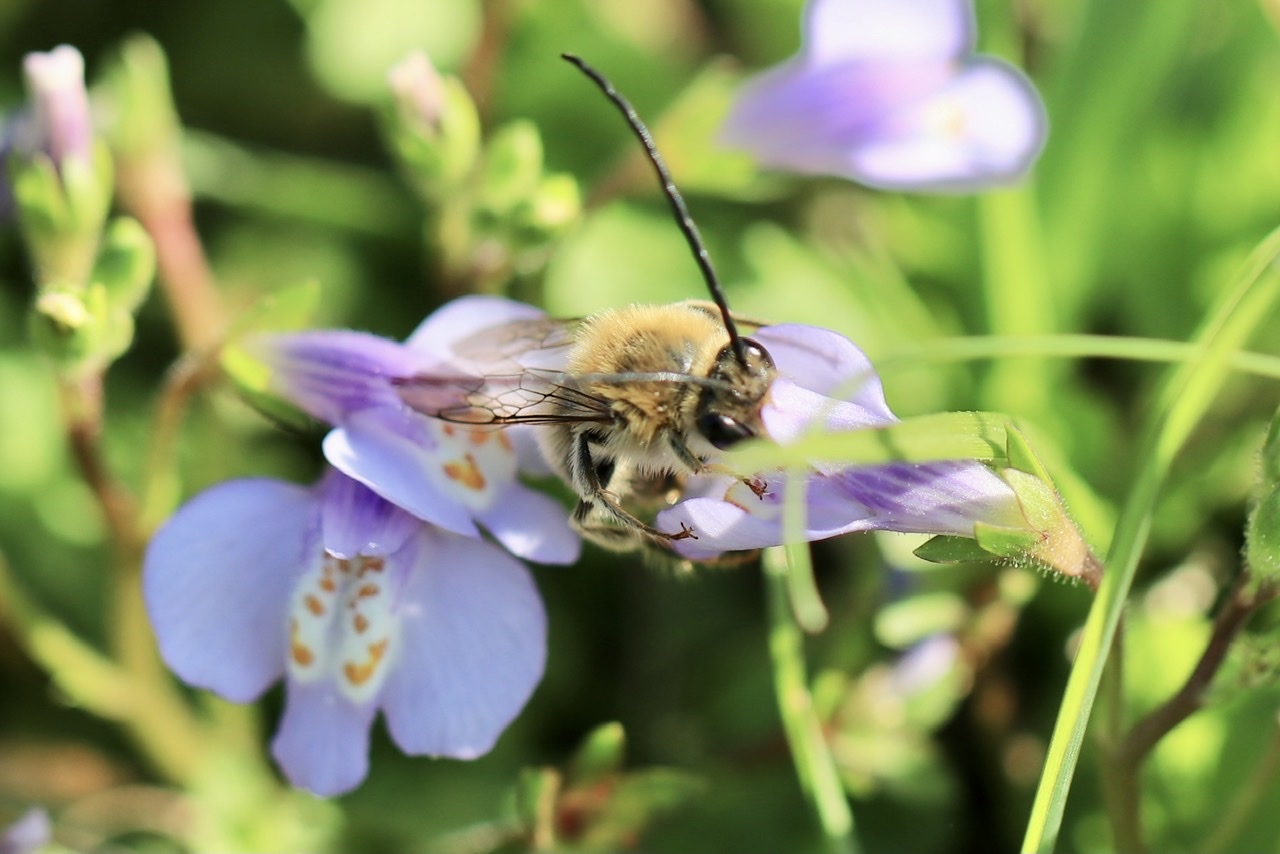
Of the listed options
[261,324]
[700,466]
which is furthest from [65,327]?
[700,466]

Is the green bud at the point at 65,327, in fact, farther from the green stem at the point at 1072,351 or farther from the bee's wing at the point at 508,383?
the green stem at the point at 1072,351

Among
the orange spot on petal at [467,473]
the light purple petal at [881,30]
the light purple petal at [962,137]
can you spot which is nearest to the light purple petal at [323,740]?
the orange spot on petal at [467,473]

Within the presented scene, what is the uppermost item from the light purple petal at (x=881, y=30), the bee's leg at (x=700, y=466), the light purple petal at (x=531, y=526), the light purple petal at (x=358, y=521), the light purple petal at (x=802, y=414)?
the light purple petal at (x=881, y=30)

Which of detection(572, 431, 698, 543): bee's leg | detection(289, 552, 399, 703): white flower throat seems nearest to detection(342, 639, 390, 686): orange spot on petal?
detection(289, 552, 399, 703): white flower throat

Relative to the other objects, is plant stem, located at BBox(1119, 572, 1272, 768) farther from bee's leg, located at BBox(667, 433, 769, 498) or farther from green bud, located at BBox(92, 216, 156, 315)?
green bud, located at BBox(92, 216, 156, 315)

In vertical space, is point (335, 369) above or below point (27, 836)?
above

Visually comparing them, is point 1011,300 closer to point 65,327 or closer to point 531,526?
point 531,526
